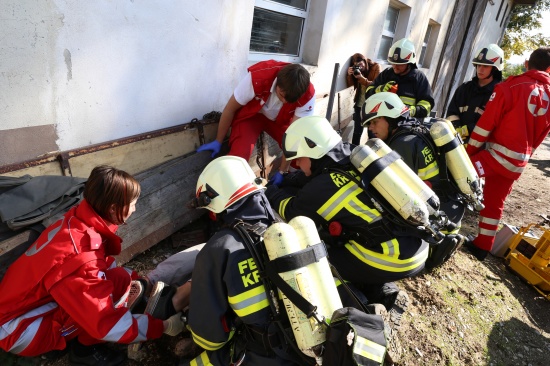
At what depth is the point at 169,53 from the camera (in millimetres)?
2828

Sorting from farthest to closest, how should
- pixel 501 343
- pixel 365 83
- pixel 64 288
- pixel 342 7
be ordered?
pixel 365 83 → pixel 342 7 → pixel 501 343 → pixel 64 288

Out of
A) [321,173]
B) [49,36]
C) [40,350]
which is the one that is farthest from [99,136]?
[321,173]

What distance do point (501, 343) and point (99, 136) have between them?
3839 millimetres

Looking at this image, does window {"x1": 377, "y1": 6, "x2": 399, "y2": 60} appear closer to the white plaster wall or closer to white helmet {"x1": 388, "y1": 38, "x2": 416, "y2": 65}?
white helmet {"x1": 388, "y1": 38, "x2": 416, "y2": 65}

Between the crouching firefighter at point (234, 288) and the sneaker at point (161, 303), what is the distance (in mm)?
394

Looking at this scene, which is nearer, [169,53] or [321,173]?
[321,173]

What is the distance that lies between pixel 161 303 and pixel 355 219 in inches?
54.3

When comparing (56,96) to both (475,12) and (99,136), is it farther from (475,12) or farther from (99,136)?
(475,12)

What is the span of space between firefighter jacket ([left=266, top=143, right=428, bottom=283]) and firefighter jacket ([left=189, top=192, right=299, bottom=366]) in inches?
24.2

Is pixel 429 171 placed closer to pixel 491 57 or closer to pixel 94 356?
pixel 491 57

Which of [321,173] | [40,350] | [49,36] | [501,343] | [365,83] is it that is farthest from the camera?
[365,83]

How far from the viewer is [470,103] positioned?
4.68 meters

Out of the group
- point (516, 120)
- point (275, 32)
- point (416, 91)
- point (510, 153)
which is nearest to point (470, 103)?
point (416, 91)

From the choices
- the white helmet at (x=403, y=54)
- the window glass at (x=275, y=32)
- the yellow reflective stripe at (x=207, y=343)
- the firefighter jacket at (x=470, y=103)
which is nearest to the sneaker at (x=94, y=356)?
the yellow reflective stripe at (x=207, y=343)
